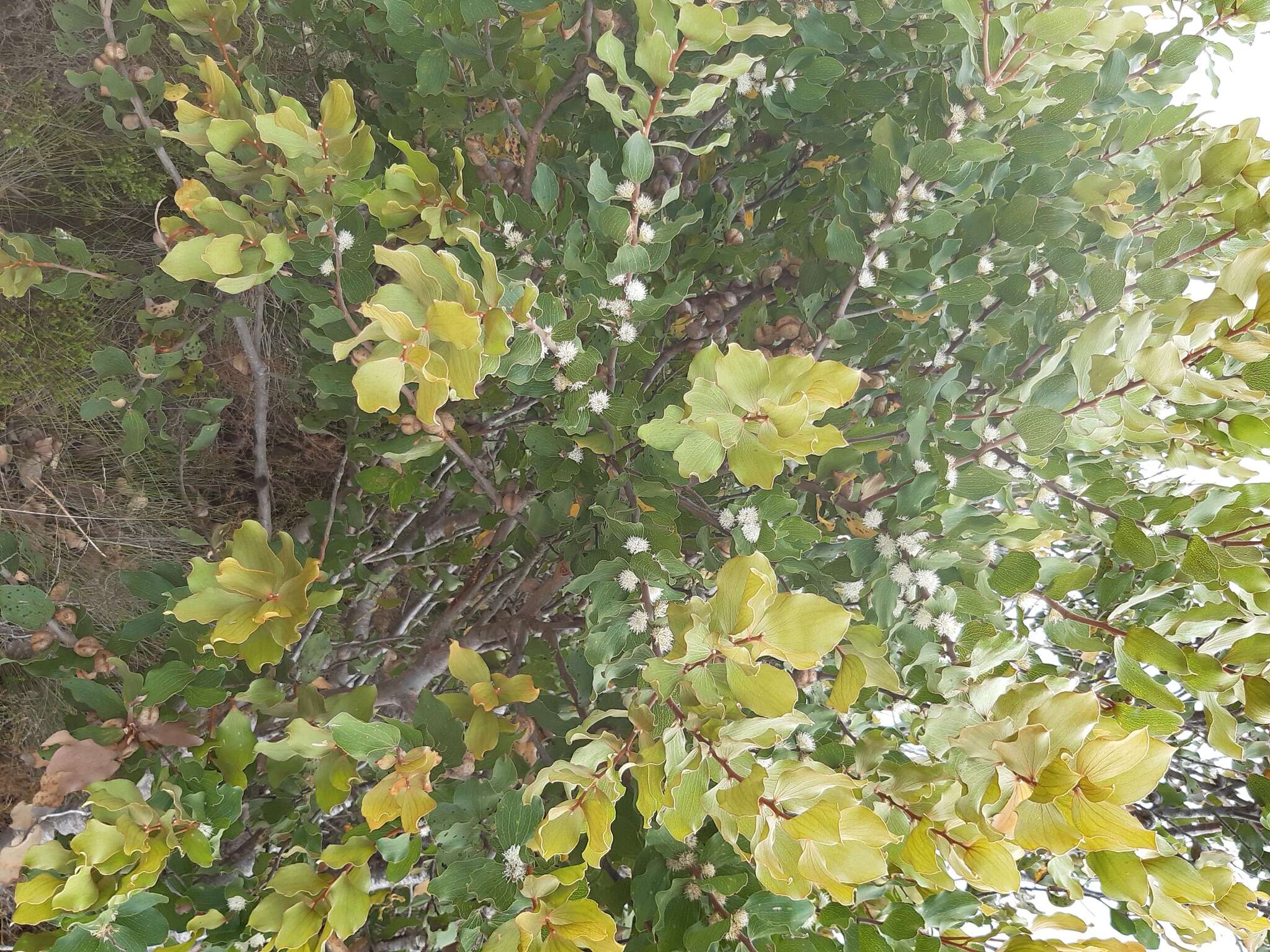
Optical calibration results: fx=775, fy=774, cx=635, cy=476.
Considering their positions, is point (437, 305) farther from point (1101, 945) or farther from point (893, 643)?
point (1101, 945)

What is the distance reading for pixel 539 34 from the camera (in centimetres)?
93

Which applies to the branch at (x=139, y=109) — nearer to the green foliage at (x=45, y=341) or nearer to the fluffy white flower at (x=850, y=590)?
the green foliage at (x=45, y=341)

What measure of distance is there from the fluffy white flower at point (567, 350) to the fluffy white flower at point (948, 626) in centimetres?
42

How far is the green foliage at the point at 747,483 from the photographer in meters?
0.58

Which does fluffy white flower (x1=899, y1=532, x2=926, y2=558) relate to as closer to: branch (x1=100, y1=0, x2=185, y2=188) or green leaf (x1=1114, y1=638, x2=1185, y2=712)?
green leaf (x1=1114, y1=638, x2=1185, y2=712)

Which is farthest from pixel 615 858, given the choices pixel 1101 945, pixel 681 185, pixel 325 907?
pixel 681 185

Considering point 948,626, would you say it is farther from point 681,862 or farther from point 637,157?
point 637,157

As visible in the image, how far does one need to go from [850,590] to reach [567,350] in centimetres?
38

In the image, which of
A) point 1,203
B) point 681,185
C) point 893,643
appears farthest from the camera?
point 1,203

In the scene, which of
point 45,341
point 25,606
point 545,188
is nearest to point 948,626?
point 545,188

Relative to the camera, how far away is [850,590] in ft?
2.62

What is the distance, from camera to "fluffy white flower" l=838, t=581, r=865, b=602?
2.59 feet

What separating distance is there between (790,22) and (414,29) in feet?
1.36

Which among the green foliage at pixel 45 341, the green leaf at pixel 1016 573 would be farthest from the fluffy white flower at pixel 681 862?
the green foliage at pixel 45 341
